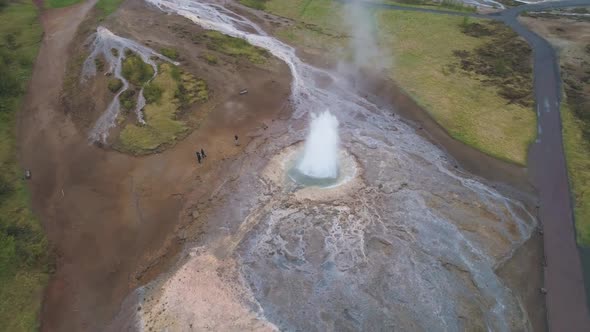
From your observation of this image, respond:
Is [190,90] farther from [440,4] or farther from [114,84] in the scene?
[440,4]

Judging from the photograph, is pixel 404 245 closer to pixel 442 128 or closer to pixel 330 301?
pixel 330 301

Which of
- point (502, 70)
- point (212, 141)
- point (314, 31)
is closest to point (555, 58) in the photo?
point (502, 70)

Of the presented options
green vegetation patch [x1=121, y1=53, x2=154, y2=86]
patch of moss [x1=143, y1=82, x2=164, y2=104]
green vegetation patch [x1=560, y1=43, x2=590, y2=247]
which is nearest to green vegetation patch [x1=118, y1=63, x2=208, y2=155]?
patch of moss [x1=143, y1=82, x2=164, y2=104]

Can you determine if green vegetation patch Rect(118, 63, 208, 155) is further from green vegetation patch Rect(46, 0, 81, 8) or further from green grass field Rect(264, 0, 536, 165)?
green vegetation patch Rect(46, 0, 81, 8)

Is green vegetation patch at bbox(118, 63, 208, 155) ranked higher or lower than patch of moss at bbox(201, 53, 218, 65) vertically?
lower

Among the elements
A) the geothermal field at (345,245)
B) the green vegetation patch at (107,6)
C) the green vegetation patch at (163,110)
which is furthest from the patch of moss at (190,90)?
the green vegetation patch at (107,6)
